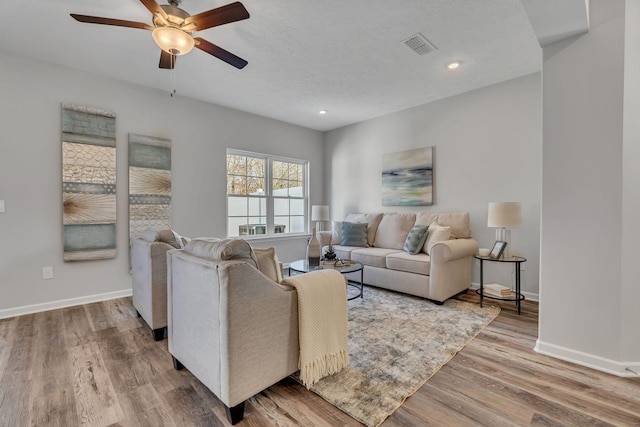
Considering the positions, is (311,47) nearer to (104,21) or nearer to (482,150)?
(104,21)

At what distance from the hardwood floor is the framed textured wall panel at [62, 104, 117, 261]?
119 cm

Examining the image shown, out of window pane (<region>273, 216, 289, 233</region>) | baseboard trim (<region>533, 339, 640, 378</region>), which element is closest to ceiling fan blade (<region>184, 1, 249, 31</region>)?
baseboard trim (<region>533, 339, 640, 378</region>)

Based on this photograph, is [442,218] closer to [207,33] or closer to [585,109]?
[585,109]

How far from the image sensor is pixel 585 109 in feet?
6.56

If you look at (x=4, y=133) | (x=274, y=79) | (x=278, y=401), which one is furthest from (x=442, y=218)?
(x=4, y=133)

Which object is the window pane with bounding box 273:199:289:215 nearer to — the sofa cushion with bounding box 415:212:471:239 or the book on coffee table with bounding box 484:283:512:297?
the sofa cushion with bounding box 415:212:471:239

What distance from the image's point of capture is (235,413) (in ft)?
4.78

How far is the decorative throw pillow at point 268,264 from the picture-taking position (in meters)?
1.66

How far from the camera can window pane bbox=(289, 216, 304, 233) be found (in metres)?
5.55

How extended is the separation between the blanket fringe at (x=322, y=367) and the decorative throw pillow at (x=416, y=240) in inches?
81.1

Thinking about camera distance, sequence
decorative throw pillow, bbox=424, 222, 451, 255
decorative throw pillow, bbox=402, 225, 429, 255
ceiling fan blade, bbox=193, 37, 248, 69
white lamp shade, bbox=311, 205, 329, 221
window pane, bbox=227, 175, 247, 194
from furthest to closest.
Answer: white lamp shade, bbox=311, 205, 329, 221
window pane, bbox=227, 175, 247, 194
decorative throw pillow, bbox=402, 225, 429, 255
decorative throw pillow, bbox=424, 222, 451, 255
ceiling fan blade, bbox=193, 37, 248, 69

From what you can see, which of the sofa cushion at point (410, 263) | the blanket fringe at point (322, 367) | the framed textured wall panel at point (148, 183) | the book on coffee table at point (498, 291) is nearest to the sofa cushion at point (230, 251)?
the blanket fringe at point (322, 367)

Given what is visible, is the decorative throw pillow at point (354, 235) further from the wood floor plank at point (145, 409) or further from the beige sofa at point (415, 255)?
the wood floor plank at point (145, 409)

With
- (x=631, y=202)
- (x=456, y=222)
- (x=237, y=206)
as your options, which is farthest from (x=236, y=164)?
(x=631, y=202)
